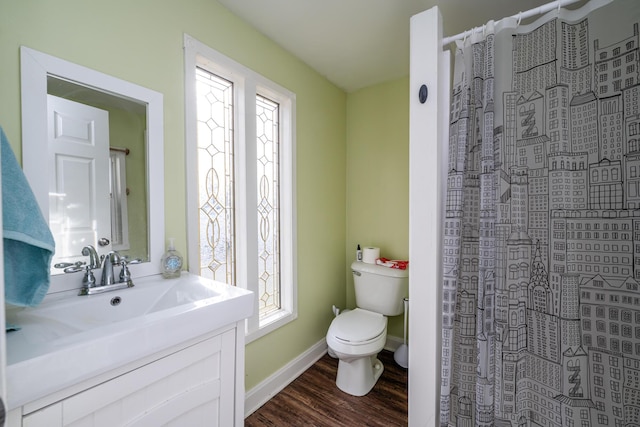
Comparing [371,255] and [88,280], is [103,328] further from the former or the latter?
[371,255]

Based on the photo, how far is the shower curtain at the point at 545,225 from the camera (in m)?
0.92

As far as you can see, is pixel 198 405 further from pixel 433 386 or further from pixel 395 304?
pixel 395 304

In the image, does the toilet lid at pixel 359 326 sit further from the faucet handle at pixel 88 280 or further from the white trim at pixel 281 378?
the faucet handle at pixel 88 280

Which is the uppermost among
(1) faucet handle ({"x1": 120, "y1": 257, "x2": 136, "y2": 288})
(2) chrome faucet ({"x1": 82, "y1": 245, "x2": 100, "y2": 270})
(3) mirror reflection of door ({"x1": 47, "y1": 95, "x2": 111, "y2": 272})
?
(3) mirror reflection of door ({"x1": 47, "y1": 95, "x2": 111, "y2": 272})

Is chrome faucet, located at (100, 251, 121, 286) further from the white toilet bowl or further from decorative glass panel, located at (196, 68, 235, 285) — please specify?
the white toilet bowl

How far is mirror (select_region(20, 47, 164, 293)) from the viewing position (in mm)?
954

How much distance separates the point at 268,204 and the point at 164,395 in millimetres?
1314

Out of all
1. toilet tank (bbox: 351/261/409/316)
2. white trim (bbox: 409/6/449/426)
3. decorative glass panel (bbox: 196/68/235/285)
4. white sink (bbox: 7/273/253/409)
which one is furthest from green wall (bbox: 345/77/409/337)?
white sink (bbox: 7/273/253/409)

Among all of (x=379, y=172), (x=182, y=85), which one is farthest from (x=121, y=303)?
(x=379, y=172)

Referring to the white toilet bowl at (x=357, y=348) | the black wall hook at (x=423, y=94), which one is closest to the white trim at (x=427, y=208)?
the black wall hook at (x=423, y=94)

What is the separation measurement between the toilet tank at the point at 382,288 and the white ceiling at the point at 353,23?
5.36 ft

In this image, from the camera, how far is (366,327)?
1861 mm

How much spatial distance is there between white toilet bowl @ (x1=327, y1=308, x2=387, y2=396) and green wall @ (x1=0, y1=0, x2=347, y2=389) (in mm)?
388

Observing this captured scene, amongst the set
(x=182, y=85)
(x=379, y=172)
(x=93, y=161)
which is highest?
(x=182, y=85)
